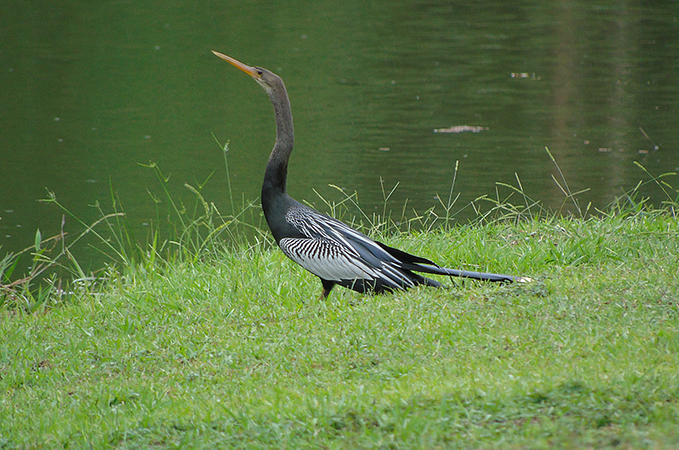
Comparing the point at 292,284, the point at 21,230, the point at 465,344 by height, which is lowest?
the point at 21,230

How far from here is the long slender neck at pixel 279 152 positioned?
605 centimetres

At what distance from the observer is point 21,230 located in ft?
32.5

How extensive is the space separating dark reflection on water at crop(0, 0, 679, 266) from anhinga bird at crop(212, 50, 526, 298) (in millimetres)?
2534

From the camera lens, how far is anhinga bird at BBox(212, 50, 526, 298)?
564 centimetres

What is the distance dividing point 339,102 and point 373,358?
12.0 meters

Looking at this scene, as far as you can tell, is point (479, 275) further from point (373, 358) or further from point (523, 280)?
point (373, 358)

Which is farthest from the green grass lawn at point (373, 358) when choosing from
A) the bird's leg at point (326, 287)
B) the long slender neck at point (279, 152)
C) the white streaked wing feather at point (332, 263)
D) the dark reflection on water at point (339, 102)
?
the dark reflection on water at point (339, 102)

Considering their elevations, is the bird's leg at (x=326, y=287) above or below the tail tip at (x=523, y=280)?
below

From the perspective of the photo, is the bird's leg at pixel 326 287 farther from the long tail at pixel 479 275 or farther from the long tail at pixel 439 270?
the long tail at pixel 479 275

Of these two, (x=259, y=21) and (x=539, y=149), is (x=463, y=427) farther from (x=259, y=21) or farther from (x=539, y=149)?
(x=259, y=21)

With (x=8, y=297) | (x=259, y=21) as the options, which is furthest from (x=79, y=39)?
(x=8, y=297)

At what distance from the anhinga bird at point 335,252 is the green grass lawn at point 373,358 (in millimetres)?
144

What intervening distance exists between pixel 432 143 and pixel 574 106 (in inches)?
141

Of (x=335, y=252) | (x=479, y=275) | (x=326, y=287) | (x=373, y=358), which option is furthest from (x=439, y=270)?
(x=373, y=358)
